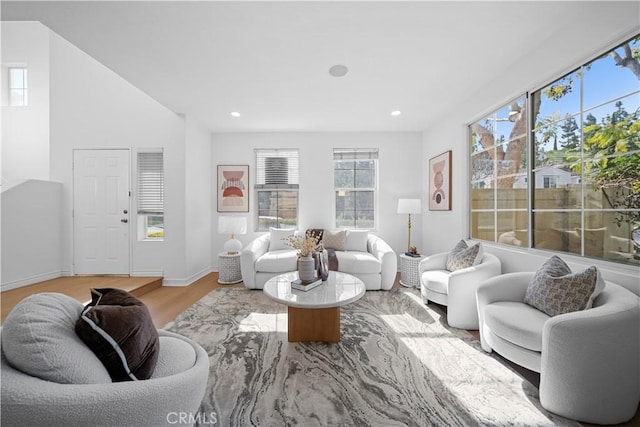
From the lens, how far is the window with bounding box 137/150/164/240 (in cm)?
406

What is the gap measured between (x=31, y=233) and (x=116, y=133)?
6.29 feet

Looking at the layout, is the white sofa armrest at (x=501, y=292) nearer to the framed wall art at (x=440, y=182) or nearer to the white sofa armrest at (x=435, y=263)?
the white sofa armrest at (x=435, y=263)

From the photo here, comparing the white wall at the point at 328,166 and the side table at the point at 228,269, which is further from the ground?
the white wall at the point at 328,166

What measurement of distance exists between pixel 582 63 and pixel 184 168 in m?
4.63

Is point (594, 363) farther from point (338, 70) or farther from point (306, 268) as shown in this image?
point (338, 70)

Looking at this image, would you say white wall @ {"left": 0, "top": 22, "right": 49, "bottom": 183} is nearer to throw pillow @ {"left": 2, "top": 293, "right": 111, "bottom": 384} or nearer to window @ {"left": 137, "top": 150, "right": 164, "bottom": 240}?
window @ {"left": 137, "top": 150, "right": 164, "bottom": 240}

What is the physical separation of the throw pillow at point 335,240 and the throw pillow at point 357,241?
0.09 m

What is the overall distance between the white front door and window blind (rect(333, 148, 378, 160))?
11.7 ft

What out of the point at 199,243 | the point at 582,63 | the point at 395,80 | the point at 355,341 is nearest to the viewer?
the point at 582,63

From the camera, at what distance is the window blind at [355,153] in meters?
4.69

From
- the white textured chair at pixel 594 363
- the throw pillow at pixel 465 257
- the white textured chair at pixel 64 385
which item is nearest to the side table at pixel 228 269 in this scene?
the white textured chair at pixel 64 385

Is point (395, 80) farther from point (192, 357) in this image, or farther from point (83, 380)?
point (83, 380)

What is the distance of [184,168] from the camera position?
12.7ft

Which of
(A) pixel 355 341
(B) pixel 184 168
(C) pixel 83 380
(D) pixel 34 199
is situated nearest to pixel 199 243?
(B) pixel 184 168
